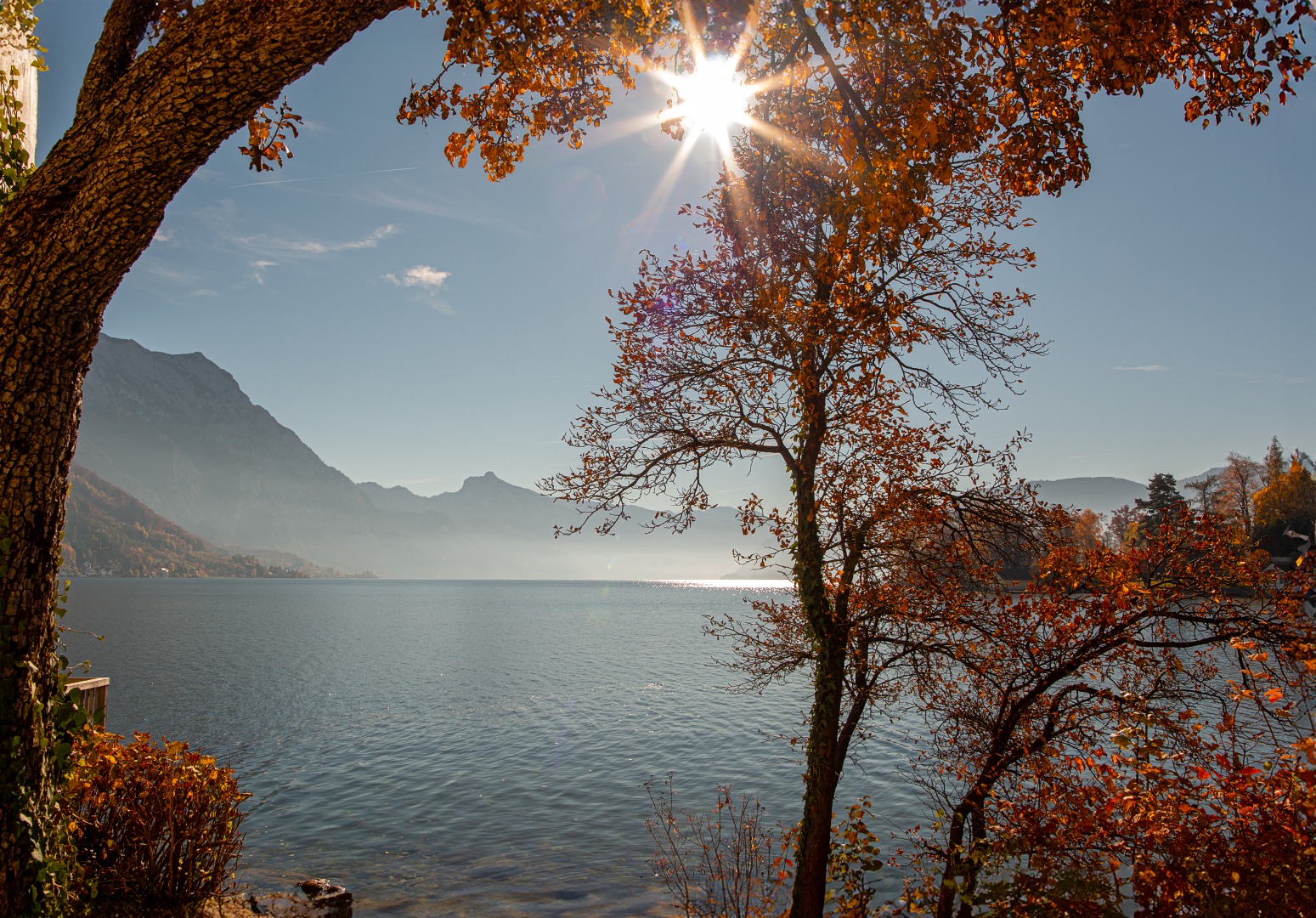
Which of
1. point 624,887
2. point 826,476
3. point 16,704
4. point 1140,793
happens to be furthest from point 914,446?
point 624,887

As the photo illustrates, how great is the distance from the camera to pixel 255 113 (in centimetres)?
478

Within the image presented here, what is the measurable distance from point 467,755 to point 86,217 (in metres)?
28.2

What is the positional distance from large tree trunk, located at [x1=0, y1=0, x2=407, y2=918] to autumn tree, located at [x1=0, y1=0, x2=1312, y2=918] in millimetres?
11

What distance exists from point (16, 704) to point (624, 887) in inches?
569

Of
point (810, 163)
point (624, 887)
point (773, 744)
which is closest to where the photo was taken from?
point (810, 163)

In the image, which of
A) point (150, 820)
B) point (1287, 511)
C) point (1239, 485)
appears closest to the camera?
point (150, 820)

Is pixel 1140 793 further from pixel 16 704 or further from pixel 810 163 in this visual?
pixel 16 704

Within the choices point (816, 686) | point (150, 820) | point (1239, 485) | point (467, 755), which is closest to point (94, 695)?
point (150, 820)

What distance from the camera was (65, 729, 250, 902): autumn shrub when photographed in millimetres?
7602

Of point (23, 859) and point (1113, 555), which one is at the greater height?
point (1113, 555)

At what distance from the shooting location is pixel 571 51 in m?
5.72

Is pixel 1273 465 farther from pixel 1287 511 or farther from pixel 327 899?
pixel 327 899

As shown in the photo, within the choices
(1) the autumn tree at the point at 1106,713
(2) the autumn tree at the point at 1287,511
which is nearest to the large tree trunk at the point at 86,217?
(1) the autumn tree at the point at 1106,713

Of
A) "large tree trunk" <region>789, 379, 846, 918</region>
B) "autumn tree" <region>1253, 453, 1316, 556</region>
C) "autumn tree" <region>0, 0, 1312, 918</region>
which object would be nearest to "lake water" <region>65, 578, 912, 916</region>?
"large tree trunk" <region>789, 379, 846, 918</region>
